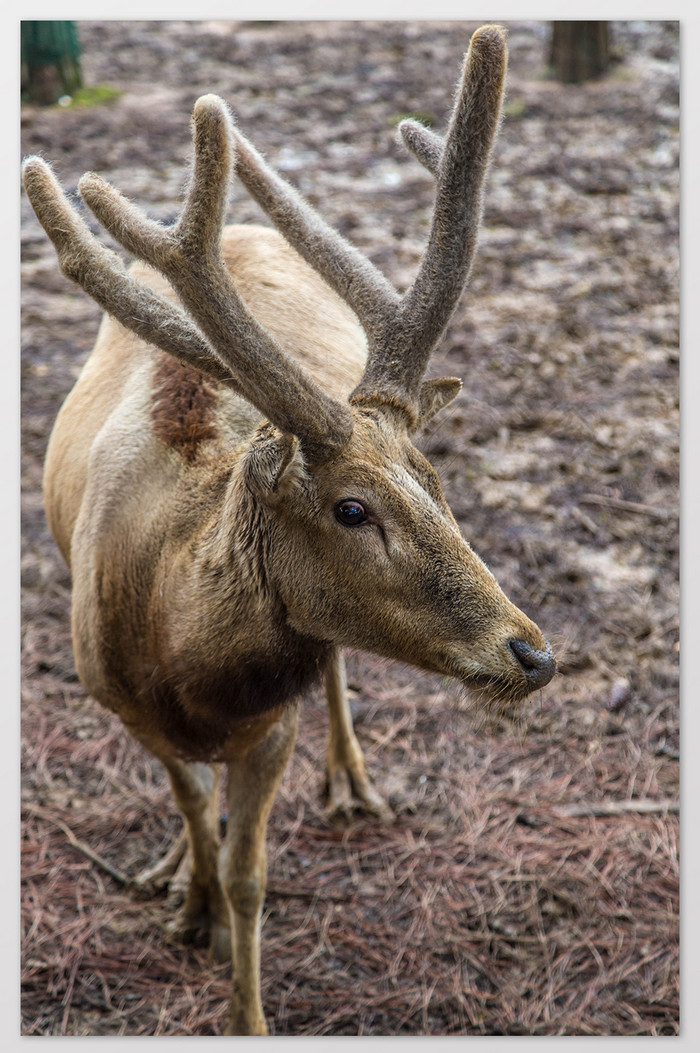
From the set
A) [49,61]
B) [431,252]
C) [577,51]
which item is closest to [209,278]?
[431,252]

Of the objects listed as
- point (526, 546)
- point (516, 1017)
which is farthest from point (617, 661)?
point (516, 1017)

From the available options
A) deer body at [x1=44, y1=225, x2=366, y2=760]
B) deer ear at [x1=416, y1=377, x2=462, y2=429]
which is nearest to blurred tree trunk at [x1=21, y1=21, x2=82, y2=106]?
deer body at [x1=44, y1=225, x2=366, y2=760]

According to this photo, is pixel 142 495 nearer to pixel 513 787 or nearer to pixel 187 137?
pixel 513 787

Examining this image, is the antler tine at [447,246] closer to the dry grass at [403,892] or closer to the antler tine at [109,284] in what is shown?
the antler tine at [109,284]

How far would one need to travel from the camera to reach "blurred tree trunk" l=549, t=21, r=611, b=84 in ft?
14.8

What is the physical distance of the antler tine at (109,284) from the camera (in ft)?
6.31

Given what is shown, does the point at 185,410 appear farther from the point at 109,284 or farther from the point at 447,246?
the point at 447,246

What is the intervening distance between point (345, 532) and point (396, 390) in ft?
1.08

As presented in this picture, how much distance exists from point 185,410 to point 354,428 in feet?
1.79

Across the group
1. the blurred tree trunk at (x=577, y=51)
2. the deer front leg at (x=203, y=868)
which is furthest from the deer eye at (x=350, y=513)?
the blurred tree trunk at (x=577, y=51)

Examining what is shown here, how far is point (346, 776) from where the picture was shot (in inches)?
133

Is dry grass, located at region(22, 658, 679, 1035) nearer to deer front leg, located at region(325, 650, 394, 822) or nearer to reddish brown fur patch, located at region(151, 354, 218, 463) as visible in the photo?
deer front leg, located at region(325, 650, 394, 822)

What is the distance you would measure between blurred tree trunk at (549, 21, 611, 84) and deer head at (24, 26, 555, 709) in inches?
116

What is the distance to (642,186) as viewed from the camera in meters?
4.88
